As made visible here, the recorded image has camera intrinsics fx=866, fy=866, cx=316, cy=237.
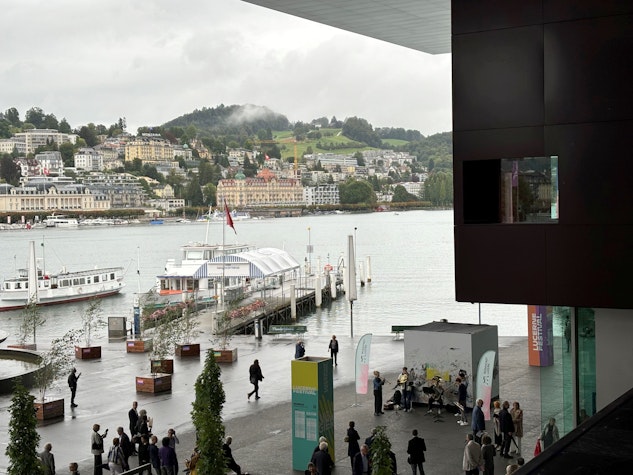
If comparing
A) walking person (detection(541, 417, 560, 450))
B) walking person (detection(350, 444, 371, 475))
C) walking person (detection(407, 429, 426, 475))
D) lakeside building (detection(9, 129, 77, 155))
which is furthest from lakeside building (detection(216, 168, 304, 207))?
walking person (detection(541, 417, 560, 450))

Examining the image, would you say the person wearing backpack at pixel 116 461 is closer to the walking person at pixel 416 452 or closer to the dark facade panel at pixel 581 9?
the walking person at pixel 416 452

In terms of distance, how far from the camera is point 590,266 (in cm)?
991

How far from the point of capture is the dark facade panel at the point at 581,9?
376 inches

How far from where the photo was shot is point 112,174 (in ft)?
529

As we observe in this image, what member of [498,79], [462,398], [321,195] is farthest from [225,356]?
[321,195]

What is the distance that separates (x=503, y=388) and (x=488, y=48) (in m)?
10.9

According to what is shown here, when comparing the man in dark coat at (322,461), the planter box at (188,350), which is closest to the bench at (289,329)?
the planter box at (188,350)

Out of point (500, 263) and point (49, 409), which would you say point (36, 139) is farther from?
point (500, 263)

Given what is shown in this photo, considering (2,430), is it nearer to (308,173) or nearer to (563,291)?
(563,291)

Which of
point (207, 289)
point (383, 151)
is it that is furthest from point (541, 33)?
point (383, 151)

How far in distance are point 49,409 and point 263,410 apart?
14.5ft

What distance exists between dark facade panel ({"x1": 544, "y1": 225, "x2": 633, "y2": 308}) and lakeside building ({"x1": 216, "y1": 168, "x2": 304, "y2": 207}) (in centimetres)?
15362

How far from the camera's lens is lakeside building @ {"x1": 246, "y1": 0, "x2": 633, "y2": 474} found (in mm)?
9703

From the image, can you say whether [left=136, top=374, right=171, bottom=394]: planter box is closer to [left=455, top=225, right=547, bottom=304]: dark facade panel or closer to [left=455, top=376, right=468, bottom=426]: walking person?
[left=455, top=376, right=468, bottom=426]: walking person
